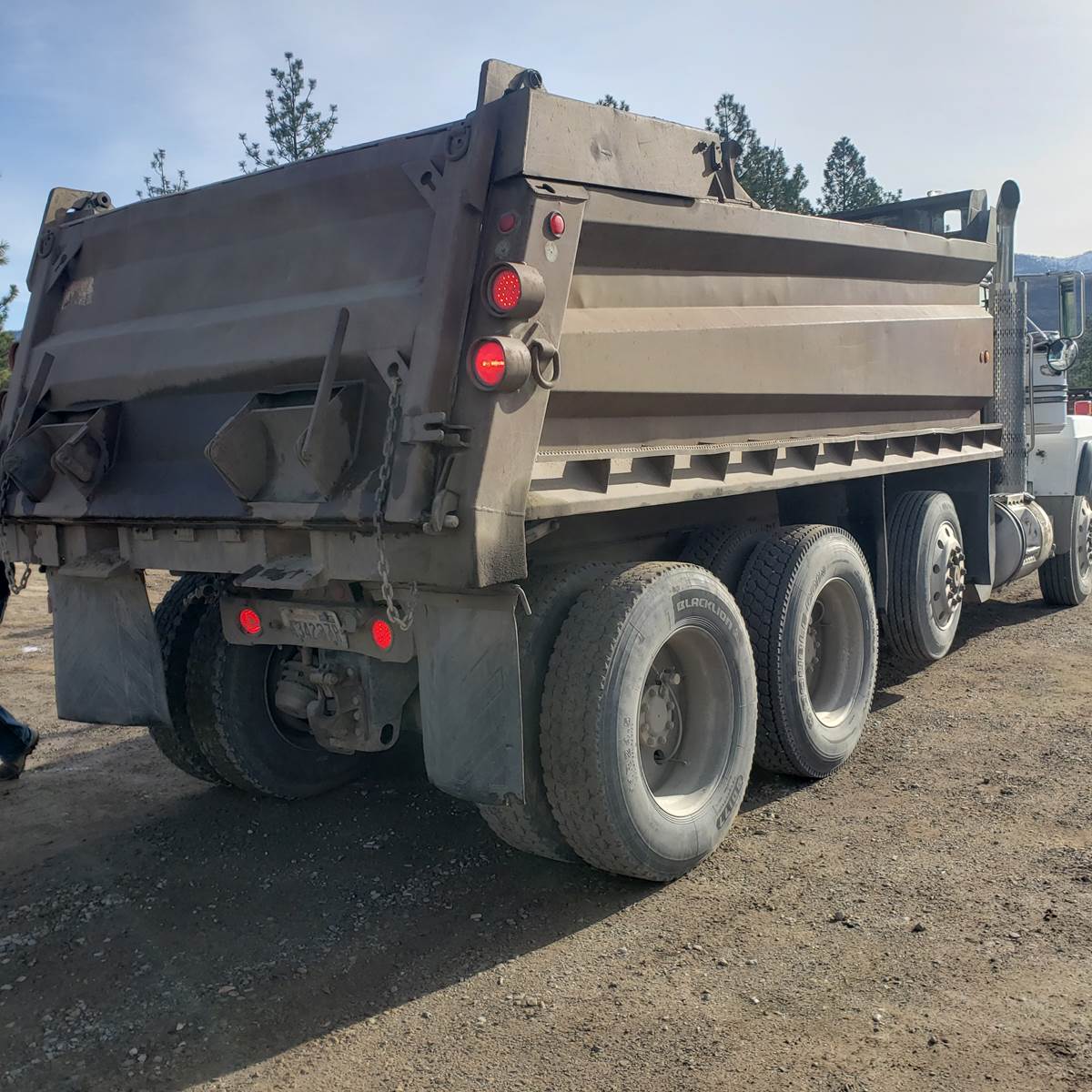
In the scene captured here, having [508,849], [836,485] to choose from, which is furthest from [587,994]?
[836,485]

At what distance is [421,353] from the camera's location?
3342 millimetres

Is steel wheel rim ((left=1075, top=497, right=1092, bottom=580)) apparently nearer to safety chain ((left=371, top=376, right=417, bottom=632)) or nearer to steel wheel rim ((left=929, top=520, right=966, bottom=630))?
steel wheel rim ((left=929, top=520, right=966, bottom=630))

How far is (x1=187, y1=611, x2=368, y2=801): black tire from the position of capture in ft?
15.8

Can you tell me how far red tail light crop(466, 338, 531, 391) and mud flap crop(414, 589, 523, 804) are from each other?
653 mm

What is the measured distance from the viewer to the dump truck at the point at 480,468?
3408mm

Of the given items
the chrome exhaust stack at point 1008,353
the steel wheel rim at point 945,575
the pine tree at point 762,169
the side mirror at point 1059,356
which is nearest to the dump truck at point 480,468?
the steel wheel rim at point 945,575

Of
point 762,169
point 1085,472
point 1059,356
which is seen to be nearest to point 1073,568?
point 1085,472

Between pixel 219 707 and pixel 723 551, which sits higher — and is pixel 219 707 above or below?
below

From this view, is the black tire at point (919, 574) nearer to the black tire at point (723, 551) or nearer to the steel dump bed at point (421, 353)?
the steel dump bed at point (421, 353)

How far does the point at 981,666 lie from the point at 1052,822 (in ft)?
9.48

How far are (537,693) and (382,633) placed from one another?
57 centimetres

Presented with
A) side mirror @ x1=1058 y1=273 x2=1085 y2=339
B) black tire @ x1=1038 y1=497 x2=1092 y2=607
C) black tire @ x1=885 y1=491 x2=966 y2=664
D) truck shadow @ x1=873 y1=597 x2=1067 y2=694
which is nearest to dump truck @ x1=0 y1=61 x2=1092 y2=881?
black tire @ x1=885 y1=491 x2=966 y2=664

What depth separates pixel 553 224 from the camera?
3.49 meters

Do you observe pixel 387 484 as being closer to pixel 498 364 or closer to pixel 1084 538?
pixel 498 364
